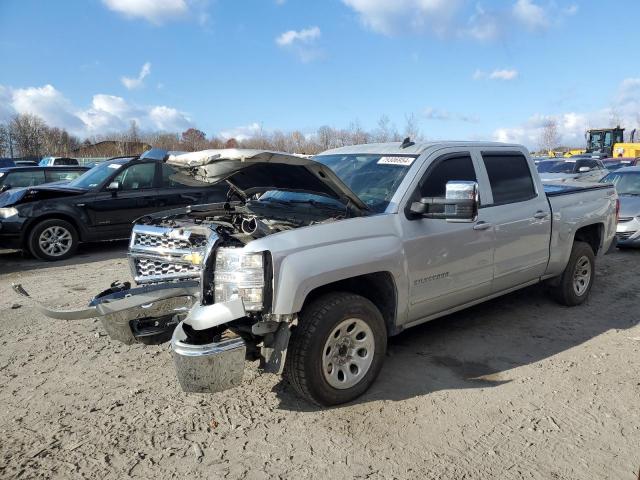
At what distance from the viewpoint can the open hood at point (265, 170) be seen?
3.21 m

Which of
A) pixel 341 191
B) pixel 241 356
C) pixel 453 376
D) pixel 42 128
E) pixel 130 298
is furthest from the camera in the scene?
pixel 42 128

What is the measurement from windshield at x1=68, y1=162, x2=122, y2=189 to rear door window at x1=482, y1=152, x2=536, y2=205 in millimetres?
7031

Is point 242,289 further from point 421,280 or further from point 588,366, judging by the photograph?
point 588,366

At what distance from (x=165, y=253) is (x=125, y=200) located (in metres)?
5.94

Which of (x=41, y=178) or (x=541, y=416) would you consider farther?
(x=41, y=178)

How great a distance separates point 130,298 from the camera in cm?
337

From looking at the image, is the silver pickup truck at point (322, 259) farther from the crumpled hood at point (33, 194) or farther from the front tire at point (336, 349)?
the crumpled hood at point (33, 194)

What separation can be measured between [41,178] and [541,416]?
40.3ft

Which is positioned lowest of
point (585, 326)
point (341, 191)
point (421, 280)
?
point (585, 326)

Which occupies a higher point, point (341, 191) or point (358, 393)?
point (341, 191)

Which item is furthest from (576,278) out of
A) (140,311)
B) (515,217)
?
(140,311)

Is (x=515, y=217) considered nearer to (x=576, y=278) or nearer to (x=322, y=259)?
(x=576, y=278)

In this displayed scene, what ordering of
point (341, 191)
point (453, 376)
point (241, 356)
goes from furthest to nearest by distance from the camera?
1. point (453, 376)
2. point (341, 191)
3. point (241, 356)

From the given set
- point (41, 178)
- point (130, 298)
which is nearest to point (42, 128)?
point (41, 178)
